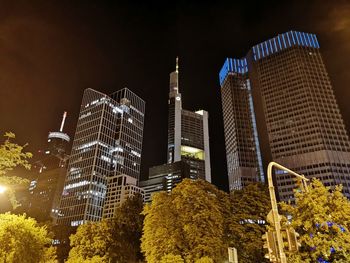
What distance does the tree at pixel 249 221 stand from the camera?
33312mm

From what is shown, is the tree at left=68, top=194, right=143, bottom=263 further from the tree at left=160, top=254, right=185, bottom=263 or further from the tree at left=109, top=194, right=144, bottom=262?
the tree at left=160, top=254, right=185, bottom=263

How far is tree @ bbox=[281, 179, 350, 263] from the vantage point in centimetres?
2092

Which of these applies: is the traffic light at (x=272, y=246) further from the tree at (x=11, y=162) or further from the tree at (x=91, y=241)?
the tree at (x=91, y=241)

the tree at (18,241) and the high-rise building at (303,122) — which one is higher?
the high-rise building at (303,122)

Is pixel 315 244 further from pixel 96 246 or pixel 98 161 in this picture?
pixel 98 161

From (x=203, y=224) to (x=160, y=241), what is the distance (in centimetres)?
549

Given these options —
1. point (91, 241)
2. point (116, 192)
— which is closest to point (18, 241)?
point (91, 241)

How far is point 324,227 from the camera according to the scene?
21484 mm

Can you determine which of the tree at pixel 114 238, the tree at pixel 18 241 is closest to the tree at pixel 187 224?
the tree at pixel 114 238

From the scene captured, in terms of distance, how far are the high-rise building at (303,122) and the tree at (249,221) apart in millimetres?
138393

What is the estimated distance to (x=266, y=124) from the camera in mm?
190500

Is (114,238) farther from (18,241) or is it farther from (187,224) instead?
(18,241)

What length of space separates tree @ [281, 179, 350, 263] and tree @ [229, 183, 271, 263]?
451 inches

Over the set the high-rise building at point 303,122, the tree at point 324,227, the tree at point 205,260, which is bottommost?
the tree at point 205,260
